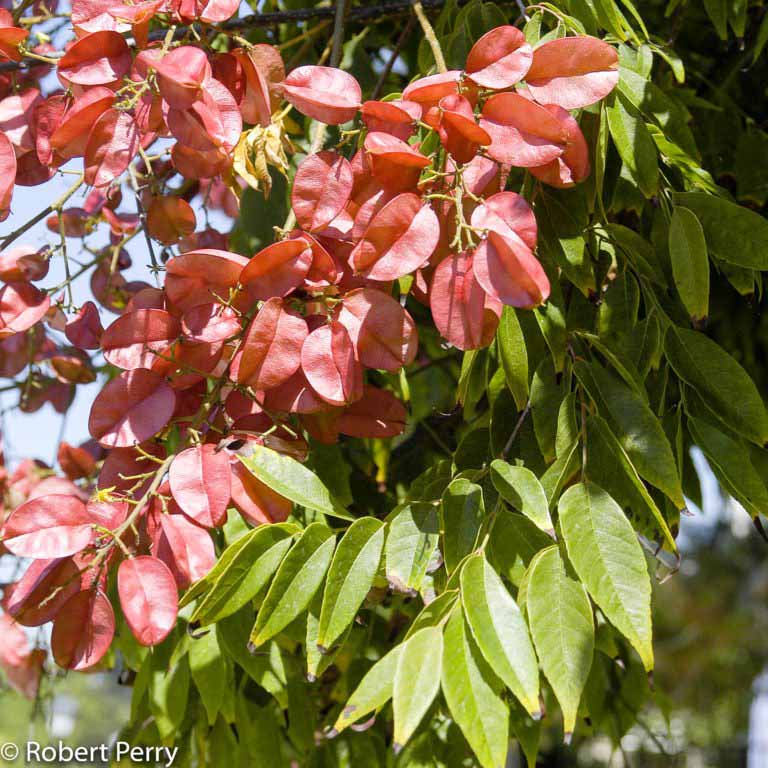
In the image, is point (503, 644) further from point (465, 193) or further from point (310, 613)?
point (465, 193)

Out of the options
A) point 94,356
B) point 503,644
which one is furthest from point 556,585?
point 94,356

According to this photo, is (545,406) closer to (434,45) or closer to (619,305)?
(619,305)

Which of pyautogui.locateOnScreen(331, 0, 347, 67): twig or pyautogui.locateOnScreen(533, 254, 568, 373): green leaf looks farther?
pyautogui.locateOnScreen(331, 0, 347, 67): twig

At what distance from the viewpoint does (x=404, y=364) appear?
0.63 m

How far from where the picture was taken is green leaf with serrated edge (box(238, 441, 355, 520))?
66 centimetres

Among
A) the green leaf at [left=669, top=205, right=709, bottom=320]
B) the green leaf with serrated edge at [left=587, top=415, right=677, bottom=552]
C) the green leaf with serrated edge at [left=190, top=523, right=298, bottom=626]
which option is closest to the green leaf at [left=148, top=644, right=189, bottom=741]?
the green leaf with serrated edge at [left=190, top=523, right=298, bottom=626]

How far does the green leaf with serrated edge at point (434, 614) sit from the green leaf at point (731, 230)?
0.34m

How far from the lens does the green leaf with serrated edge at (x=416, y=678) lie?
535mm

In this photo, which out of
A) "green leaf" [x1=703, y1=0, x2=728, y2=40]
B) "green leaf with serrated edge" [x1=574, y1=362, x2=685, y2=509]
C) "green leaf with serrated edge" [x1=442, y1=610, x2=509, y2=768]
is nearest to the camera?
"green leaf with serrated edge" [x1=442, y1=610, x2=509, y2=768]

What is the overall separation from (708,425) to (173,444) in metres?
0.53

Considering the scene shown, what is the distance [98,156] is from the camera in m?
0.70

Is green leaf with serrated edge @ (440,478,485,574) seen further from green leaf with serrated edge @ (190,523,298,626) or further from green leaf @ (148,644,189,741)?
green leaf @ (148,644,189,741)

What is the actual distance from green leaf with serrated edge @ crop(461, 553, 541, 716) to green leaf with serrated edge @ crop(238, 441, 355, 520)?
0.14m

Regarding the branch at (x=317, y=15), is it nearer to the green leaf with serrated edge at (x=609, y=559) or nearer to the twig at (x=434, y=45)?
the twig at (x=434, y=45)
